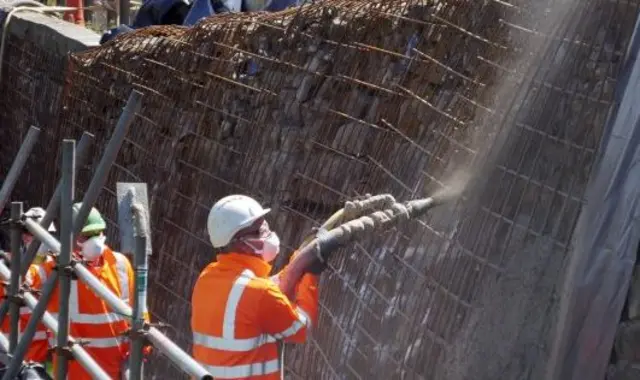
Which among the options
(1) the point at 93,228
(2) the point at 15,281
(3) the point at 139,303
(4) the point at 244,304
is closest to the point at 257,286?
(4) the point at 244,304

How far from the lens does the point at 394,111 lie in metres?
6.37

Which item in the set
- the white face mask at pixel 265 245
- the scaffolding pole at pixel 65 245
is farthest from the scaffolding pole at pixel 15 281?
the white face mask at pixel 265 245

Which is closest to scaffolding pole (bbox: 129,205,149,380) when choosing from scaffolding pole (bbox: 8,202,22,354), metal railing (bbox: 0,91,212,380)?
Result: metal railing (bbox: 0,91,212,380)

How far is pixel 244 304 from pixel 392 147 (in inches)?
48.5

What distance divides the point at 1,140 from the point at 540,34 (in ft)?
30.0

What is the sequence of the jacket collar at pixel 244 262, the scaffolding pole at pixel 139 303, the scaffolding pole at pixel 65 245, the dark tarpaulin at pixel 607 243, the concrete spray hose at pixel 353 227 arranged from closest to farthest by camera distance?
the dark tarpaulin at pixel 607 243 → the scaffolding pole at pixel 139 303 → the concrete spray hose at pixel 353 227 → the jacket collar at pixel 244 262 → the scaffolding pole at pixel 65 245

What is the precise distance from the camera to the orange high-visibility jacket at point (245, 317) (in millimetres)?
5324

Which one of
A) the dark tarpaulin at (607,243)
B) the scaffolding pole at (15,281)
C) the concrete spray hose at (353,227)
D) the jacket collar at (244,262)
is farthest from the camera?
the scaffolding pole at (15,281)

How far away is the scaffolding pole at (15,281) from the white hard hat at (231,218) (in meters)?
1.43

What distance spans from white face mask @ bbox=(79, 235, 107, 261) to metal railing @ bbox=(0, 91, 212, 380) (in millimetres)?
339

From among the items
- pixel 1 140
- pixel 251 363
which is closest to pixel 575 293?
pixel 251 363

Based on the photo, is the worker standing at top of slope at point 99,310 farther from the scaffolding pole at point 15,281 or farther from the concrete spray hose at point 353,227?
the concrete spray hose at point 353,227

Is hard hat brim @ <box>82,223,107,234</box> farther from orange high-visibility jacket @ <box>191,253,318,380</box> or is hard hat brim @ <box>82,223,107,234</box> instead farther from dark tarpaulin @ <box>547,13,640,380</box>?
dark tarpaulin @ <box>547,13,640,380</box>

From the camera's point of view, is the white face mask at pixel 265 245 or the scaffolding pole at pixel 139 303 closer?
the scaffolding pole at pixel 139 303
